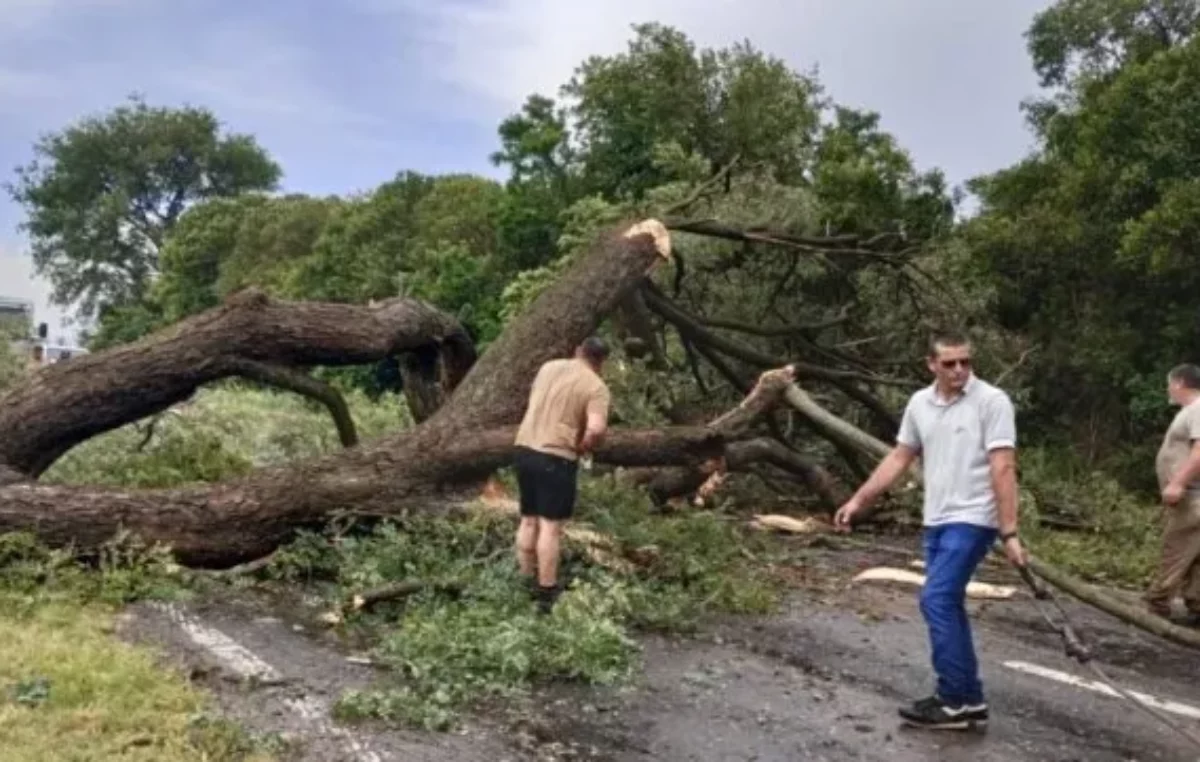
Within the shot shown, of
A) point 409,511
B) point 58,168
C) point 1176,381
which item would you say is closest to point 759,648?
point 409,511

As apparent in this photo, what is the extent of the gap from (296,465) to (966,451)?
12.9 feet

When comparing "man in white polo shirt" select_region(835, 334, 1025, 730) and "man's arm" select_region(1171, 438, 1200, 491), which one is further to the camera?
"man's arm" select_region(1171, 438, 1200, 491)

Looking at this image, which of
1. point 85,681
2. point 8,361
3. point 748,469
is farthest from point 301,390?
point 8,361

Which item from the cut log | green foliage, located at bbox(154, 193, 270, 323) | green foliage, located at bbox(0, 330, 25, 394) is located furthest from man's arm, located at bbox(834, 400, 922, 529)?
green foliage, located at bbox(154, 193, 270, 323)

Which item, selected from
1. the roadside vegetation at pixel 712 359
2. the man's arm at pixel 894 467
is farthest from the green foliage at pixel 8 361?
the man's arm at pixel 894 467

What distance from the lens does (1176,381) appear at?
24.6ft

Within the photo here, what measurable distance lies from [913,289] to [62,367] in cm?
670

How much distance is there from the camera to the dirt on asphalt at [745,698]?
183 inches

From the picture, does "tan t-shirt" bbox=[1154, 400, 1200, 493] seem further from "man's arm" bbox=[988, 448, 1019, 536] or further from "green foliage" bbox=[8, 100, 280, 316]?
"green foliage" bbox=[8, 100, 280, 316]

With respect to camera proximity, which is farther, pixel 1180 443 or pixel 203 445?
pixel 203 445

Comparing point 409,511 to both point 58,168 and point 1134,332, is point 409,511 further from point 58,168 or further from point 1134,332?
point 58,168

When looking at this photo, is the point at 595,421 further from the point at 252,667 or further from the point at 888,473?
the point at 252,667

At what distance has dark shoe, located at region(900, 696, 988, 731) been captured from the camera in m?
5.07

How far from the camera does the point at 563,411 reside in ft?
21.9
